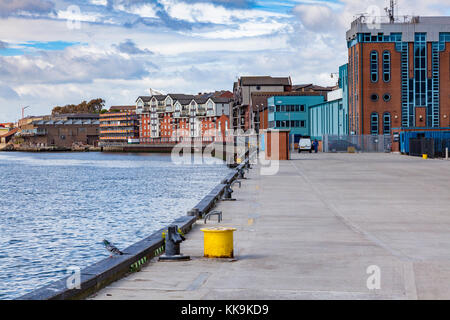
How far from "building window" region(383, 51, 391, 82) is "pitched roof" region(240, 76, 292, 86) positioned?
80.3 metres

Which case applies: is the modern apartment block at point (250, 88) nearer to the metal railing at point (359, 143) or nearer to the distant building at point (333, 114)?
the distant building at point (333, 114)

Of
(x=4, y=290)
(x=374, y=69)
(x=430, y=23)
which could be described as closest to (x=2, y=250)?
(x=4, y=290)

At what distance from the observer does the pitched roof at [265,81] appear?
174 m

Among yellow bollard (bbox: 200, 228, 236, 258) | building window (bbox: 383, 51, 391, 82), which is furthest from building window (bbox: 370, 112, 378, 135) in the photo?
yellow bollard (bbox: 200, 228, 236, 258)

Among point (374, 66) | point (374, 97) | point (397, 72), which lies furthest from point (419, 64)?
point (374, 97)

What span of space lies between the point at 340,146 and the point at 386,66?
13.0 m

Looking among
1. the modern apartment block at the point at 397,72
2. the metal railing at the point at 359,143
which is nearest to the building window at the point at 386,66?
the modern apartment block at the point at 397,72

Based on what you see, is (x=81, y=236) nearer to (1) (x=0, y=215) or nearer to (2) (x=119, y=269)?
(1) (x=0, y=215)

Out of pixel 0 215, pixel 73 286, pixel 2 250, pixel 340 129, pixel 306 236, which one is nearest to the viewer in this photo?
pixel 73 286

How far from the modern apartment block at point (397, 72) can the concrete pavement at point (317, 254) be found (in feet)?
223

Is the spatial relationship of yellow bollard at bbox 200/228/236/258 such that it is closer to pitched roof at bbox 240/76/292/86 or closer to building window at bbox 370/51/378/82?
building window at bbox 370/51/378/82

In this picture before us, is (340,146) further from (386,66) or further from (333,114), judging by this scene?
(333,114)

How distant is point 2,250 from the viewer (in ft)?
76.4

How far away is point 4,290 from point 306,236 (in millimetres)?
7504
